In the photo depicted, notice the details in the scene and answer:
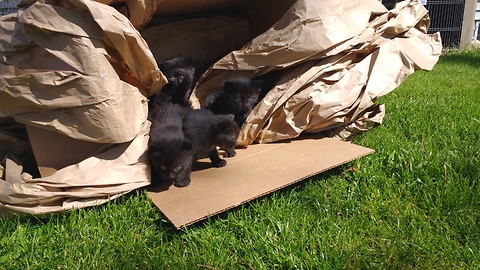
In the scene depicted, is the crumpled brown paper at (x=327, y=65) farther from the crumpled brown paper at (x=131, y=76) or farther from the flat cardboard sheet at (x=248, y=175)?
the flat cardboard sheet at (x=248, y=175)

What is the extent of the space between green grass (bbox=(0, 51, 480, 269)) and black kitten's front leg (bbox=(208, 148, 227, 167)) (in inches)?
14.5

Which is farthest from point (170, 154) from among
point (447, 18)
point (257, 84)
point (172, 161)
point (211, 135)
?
point (447, 18)

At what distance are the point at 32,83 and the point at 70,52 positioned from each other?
8.0 inches

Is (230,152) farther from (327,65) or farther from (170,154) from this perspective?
(327,65)

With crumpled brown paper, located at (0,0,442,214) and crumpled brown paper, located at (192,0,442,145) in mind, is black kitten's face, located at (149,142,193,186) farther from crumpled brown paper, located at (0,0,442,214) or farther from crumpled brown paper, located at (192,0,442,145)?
crumpled brown paper, located at (192,0,442,145)

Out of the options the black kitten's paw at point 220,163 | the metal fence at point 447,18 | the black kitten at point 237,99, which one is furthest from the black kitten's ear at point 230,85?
the metal fence at point 447,18

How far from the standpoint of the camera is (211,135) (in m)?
2.11

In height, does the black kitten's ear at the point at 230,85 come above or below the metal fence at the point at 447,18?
above

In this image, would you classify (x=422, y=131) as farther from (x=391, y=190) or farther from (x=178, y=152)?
(x=178, y=152)

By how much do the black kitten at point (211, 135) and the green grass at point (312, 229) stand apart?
0.41 meters

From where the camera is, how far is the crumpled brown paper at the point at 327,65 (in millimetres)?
2189

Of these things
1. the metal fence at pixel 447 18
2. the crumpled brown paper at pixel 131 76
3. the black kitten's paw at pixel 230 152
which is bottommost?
the metal fence at pixel 447 18

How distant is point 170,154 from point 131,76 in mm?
447

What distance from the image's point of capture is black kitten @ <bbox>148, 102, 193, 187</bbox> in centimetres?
184
